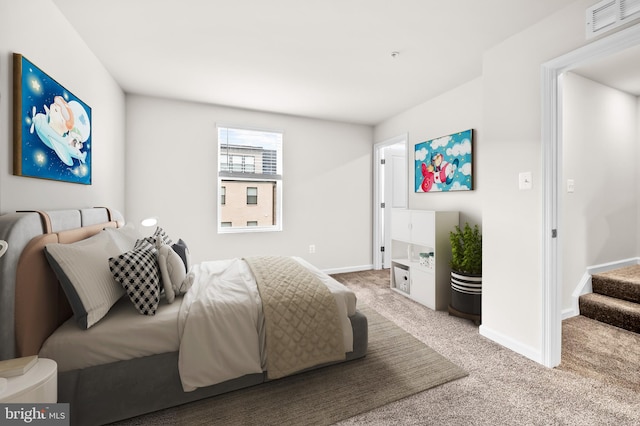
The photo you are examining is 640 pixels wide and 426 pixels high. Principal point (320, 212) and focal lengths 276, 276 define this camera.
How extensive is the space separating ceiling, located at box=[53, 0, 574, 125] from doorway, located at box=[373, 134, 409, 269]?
145 centimetres

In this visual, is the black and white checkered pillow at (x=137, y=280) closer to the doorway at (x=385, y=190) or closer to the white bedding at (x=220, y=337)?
the white bedding at (x=220, y=337)

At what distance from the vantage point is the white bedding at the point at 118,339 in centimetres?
144

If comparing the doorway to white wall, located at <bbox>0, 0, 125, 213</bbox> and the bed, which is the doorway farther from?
white wall, located at <bbox>0, 0, 125, 213</bbox>

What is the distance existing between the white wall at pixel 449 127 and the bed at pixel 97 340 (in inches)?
96.4

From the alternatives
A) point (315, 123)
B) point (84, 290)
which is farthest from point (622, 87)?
point (84, 290)

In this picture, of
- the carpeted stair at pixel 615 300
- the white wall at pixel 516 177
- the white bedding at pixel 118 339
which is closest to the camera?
the white bedding at pixel 118 339

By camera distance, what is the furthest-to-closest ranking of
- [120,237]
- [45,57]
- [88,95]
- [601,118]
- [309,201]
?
[309,201] → [601,118] → [88,95] → [120,237] → [45,57]

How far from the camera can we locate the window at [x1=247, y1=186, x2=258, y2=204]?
4.62 m

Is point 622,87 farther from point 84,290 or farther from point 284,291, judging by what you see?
point 84,290

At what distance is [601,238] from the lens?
10.5ft

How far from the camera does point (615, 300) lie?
2863mm

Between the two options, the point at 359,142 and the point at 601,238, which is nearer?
the point at 601,238

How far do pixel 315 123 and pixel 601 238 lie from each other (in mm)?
4012

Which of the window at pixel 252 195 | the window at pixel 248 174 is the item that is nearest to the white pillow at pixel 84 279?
the window at pixel 248 174
